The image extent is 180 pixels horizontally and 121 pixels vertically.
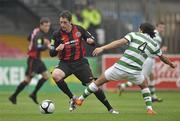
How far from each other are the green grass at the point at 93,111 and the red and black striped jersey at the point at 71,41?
4.46 ft

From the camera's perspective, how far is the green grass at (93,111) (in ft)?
52.3

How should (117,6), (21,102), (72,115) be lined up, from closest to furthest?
(72,115) < (21,102) < (117,6)

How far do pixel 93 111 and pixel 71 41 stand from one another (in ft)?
6.40

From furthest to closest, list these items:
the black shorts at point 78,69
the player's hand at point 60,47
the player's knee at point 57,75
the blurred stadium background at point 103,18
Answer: the blurred stadium background at point 103,18, the black shorts at point 78,69, the player's knee at point 57,75, the player's hand at point 60,47

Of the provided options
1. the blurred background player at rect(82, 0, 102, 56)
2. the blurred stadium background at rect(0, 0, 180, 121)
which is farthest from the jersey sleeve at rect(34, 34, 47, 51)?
the blurred background player at rect(82, 0, 102, 56)

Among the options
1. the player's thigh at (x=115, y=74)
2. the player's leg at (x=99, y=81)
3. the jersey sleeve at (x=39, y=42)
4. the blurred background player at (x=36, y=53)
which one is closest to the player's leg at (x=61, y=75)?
the player's leg at (x=99, y=81)

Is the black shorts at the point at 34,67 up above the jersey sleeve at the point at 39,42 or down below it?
below

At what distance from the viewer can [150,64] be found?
23766mm

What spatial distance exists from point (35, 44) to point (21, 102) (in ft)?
5.94

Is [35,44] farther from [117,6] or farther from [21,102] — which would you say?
[117,6]

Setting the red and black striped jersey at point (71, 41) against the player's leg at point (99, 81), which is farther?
the red and black striped jersey at point (71, 41)

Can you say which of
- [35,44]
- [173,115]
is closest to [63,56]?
Answer: [173,115]

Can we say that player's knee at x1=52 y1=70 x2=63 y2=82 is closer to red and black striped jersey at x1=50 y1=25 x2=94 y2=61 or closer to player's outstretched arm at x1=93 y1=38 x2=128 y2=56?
red and black striped jersey at x1=50 y1=25 x2=94 y2=61

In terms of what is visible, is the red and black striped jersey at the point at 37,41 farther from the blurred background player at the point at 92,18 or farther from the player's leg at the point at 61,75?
the blurred background player at the point at 92,18
